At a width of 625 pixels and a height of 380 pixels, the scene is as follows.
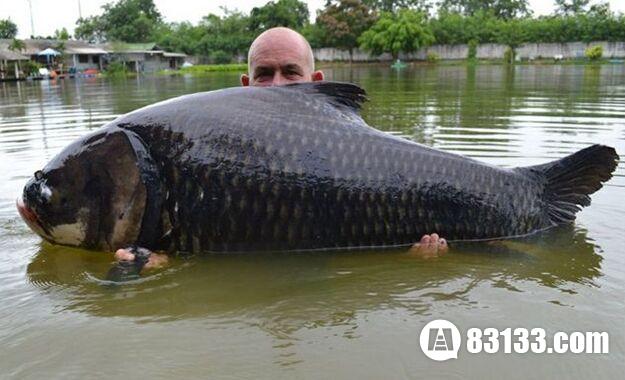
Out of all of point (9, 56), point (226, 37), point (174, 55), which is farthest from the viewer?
point (226, 37)

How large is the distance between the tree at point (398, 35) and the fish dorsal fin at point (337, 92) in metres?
67.0

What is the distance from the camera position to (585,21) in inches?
2628

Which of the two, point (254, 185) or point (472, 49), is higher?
point (472, 49)

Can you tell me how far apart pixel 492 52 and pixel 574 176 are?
7180cm

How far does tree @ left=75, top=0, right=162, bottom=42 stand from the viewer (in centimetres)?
9469

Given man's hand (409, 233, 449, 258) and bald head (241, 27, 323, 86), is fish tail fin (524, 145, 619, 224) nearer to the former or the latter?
man's hand (409, 233, 449, 258)

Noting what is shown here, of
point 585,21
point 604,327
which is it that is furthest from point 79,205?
point 585,21

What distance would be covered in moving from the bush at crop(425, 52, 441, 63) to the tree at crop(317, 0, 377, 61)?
8365 millimetres

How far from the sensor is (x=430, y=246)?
3.86 m

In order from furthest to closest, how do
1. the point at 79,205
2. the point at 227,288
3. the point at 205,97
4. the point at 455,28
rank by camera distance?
the point at 455,28, the point at 205,97, the point at 79,205, the point at 227,288

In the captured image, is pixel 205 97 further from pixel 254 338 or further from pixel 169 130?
pixel 254 338

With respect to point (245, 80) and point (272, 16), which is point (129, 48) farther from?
point (245, 80)

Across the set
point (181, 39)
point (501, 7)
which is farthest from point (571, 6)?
point (181, 39)

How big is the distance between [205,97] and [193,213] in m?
0.78
